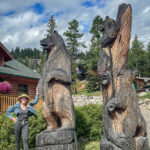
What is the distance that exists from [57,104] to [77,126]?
300 cm

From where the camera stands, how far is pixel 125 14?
3900mm

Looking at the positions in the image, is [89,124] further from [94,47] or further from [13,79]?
[94,47]

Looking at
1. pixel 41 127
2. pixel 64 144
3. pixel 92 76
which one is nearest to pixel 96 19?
pixel 92 76

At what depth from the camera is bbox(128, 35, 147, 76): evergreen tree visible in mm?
36938

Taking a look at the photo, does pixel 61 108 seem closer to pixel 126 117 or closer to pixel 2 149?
pixel 126 117

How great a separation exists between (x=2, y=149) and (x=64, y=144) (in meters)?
2.12


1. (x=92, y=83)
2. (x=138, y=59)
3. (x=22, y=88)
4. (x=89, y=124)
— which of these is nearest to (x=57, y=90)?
(x=89, y=124)

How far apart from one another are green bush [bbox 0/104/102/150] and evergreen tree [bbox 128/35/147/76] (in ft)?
98.2

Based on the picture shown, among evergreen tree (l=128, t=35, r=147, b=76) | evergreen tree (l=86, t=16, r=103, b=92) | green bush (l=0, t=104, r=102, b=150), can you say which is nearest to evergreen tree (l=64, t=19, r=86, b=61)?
evergreen tree (l=86, t=16, r=103, b=92)

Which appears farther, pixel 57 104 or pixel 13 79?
pixel 13 79

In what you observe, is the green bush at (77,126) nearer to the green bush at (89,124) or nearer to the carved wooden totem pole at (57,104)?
the green bush at (89,124)

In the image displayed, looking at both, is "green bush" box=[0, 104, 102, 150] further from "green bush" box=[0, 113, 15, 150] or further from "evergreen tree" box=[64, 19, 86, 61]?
"evergreen tree" box=[64, 19, 86, 61]

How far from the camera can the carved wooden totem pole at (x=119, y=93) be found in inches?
138

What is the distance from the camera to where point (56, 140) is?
4.38m
